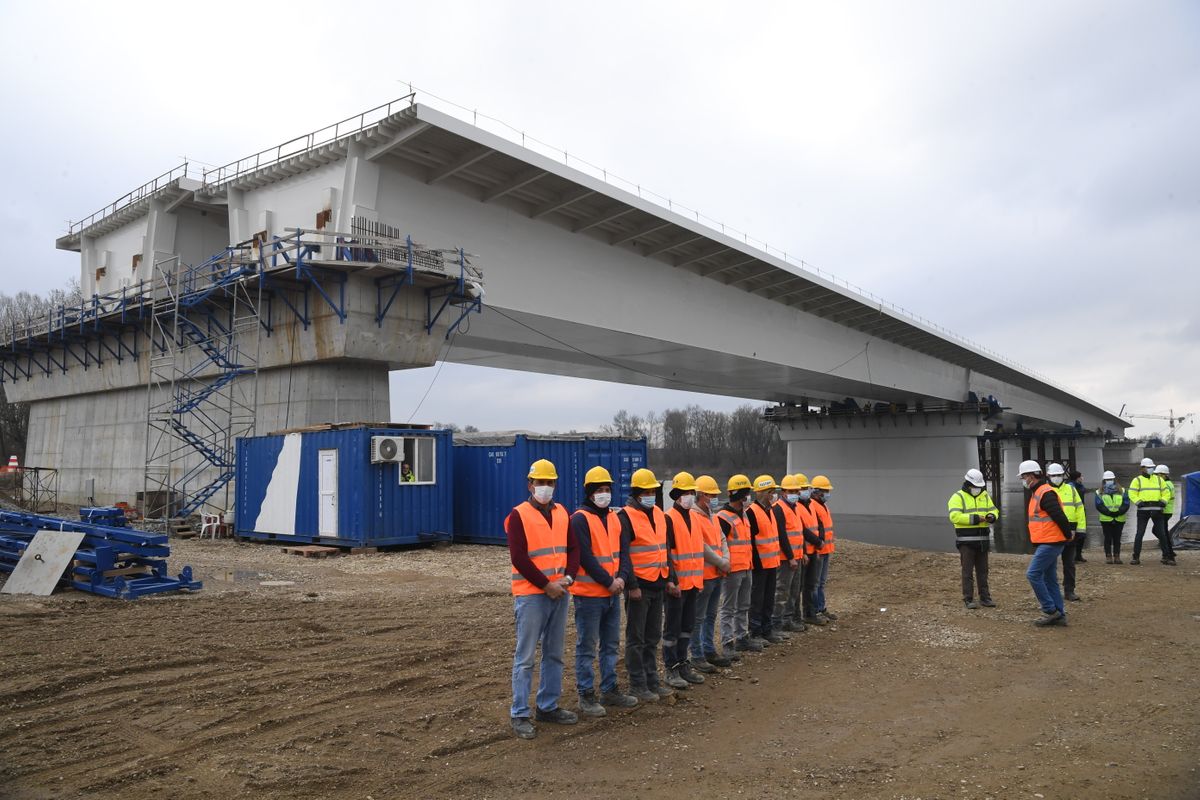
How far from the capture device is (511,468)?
17844 mm

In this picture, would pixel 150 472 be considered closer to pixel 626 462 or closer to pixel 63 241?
pixel 63 241

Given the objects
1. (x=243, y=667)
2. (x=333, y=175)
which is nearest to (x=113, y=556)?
(x=243, y=667)

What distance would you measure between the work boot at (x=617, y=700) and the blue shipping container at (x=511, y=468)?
11.2 m

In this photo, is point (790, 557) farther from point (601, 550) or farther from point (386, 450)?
point (386, 450)

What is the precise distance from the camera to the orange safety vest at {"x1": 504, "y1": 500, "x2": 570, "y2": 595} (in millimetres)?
5652

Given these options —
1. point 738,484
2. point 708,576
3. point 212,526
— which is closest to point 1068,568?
point 738,484

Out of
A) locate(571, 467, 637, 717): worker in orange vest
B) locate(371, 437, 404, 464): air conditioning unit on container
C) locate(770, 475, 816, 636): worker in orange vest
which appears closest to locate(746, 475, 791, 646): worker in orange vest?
locate(770, 475, 816, 636): worker in orange vest

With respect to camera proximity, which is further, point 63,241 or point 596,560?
point 63,241

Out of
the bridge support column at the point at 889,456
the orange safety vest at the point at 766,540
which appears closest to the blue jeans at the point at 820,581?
the orange safety vest at the point at 766,540

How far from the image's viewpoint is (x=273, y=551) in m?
17.1

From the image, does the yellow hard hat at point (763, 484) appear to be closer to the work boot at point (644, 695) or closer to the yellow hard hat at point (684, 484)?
the yellow hard hat at point (684, 484)

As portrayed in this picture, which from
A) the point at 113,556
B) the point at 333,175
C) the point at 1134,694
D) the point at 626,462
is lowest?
the point at 1134,694

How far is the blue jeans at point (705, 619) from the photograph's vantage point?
7.30 metres

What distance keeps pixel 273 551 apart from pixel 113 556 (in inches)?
267
